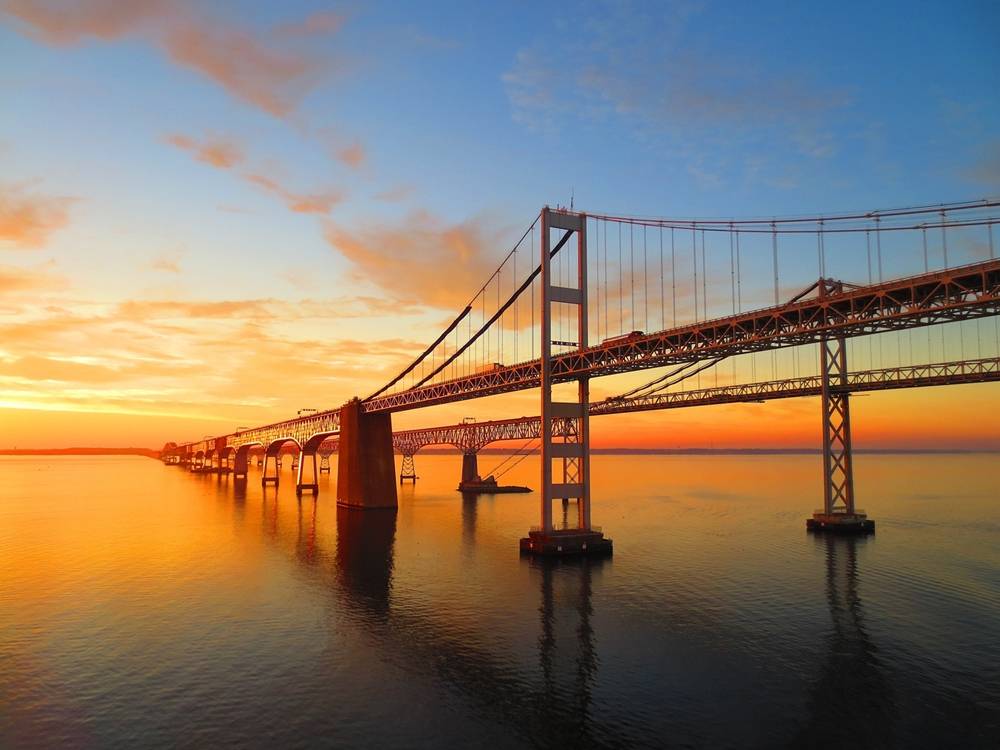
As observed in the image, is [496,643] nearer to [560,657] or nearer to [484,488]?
[560,657]

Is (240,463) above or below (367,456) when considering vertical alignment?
below

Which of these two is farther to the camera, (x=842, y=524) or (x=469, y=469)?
(x=469, y=469)

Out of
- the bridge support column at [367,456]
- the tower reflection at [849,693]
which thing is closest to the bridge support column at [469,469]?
the bridge support column at [367,456]

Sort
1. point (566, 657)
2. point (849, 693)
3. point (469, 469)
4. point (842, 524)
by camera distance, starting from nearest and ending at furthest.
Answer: point (849, 693) < point (566, 657) < point (842, 524) < point (469, 469)

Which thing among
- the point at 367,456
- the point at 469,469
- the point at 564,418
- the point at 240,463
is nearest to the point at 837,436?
the point at 564,418

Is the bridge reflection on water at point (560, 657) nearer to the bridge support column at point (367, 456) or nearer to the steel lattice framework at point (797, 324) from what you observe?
→ the steel lattice framework at point (797, 324)

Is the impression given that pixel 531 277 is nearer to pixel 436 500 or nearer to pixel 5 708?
pixel 5 708

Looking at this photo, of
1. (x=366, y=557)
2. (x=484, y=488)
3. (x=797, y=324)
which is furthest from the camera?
(x=484, y=488)

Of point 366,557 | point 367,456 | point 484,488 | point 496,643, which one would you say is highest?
point 367,456
